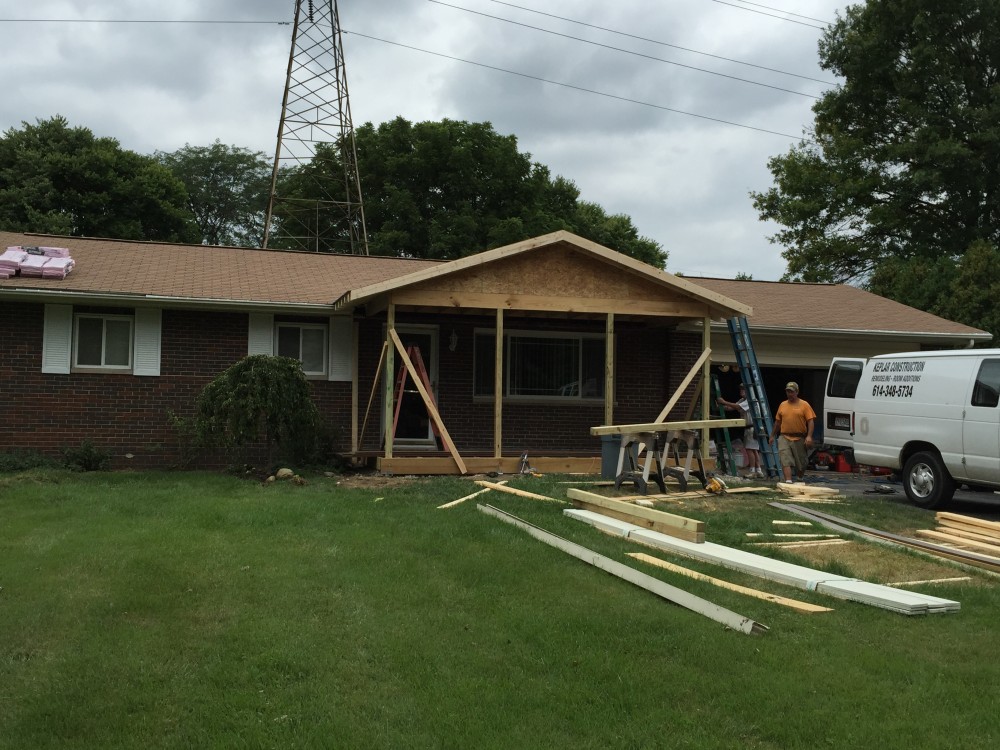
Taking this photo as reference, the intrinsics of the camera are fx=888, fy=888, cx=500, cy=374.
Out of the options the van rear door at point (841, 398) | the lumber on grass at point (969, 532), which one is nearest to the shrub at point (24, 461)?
the lumber on grass at point (969, 532)

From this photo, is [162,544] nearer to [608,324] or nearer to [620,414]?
[608,324]

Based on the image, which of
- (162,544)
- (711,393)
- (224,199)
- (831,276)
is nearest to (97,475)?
(162,544)

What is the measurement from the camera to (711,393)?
52.2ft

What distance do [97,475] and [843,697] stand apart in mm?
10871

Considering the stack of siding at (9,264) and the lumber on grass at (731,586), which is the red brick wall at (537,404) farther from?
the lumber on grass at (731,586)

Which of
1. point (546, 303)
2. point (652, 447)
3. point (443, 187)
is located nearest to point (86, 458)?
point (546, 303)

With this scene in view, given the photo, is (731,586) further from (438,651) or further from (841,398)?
(841,398)

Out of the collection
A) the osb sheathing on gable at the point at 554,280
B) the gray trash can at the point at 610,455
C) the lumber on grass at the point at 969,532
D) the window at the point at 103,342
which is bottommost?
the lumber on grass at the point at 969,532

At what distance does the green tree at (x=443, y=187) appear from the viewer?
3622cm

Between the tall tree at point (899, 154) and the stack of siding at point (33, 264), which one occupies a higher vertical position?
the tall tree at point (899, 154)

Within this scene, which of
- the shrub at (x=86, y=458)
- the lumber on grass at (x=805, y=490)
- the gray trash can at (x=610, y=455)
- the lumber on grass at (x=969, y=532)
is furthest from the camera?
the shrub at (x=86, y=458)

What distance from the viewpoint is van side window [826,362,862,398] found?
15.5m

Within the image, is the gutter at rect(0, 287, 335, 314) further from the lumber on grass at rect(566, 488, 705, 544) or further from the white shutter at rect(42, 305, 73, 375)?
the lumber on grass at rect(566, 488, 705, 544)

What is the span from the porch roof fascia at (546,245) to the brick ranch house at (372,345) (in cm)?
3
